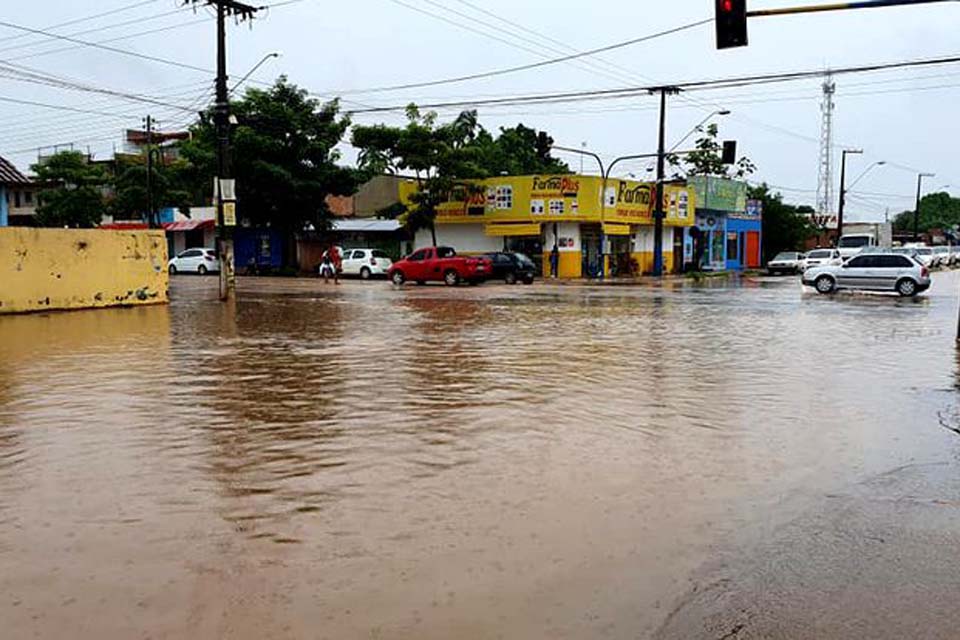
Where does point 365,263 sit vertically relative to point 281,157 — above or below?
below

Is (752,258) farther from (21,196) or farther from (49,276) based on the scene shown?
(21,196)

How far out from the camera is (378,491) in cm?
665

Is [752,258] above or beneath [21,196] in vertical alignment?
beneath

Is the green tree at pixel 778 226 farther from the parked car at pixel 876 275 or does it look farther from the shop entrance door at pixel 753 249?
the parked car at pixel 876 275

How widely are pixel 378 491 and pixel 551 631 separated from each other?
8.52ft

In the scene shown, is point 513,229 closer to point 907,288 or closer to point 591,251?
point 591,251

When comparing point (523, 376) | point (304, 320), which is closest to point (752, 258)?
point (304, 320)

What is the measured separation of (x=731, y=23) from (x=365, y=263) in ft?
119

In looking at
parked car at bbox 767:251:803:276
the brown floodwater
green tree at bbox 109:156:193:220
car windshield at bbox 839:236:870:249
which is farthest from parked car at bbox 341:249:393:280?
car windshield at bbox 839:236:870:249

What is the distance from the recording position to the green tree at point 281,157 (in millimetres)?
49031

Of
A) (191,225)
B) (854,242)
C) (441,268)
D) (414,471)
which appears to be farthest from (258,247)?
(414,471)

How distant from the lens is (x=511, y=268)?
1697 inches

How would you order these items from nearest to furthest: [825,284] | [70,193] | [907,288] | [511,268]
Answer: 1. [907,288]
2. [825,284]
3. [511,268]
4. [70,193]

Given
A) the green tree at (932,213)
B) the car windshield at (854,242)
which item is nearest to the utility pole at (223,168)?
the car windshield at (854,242)
